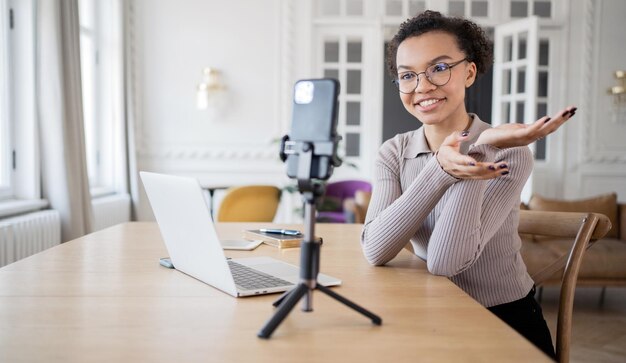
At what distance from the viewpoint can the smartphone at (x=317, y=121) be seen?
0.74 metres

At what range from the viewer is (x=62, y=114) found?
3340 millimetres

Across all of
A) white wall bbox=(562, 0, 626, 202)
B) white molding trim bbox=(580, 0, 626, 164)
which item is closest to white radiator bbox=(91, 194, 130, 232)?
white wall bbox=(562, 0, 626, 202)

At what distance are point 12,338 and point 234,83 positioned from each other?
16.0ft

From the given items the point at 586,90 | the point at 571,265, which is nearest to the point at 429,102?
the point at 571,265

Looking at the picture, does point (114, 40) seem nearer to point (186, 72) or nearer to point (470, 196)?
point (186, 72)

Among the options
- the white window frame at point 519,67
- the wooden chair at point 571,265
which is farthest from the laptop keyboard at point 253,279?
the white window frame at point 519,67

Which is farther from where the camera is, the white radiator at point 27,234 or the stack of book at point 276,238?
the white radiator at point 27,234

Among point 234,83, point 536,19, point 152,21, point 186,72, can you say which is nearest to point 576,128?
point 536,19

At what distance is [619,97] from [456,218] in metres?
5.17

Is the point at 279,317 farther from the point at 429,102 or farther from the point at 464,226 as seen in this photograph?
the point at 429,102

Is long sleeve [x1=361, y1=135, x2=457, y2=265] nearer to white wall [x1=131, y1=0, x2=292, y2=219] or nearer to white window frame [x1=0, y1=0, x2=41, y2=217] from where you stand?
white window frame [x1=0, y1=0, x2=41, y2=217]

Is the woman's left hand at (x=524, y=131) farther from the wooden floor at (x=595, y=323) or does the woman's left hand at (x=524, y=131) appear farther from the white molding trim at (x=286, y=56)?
the white molding trim at (x=286, y=56)

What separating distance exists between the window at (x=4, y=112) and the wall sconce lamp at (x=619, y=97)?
518cm

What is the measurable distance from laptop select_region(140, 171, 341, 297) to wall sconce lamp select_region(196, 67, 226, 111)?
4218 millimetres
